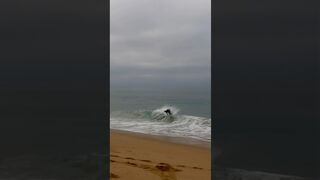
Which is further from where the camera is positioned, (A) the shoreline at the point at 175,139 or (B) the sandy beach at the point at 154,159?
(A) the shoreline at the point at 175,139

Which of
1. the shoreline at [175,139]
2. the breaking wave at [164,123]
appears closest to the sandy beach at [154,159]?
the shoreline at [175,139]

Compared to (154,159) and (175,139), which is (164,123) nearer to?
(175,139)

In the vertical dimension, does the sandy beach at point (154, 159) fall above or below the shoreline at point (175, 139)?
below

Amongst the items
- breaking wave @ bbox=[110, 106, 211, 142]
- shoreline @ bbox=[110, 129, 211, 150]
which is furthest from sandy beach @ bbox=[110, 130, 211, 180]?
breaking wave @ bbox=[110, 106, 211, 142]

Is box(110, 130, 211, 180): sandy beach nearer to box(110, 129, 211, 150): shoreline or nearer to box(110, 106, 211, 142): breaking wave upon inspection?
box(110, 129, 211, 150): shoreline

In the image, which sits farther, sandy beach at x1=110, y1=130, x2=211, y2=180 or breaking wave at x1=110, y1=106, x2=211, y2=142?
breaking wave at x1=110, y1=106, x2=211, y2=142

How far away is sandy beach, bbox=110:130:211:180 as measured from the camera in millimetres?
3322

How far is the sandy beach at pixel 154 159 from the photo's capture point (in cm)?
332

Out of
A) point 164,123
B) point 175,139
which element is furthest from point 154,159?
point 164,123

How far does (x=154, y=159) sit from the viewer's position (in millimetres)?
3838

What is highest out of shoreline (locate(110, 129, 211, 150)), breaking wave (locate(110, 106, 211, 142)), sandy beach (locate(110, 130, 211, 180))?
breaking wave (locate(110, 106, 211, 142))

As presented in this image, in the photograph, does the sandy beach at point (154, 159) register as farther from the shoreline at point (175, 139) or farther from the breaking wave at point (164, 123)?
the breaking wave at point (164, 123)
